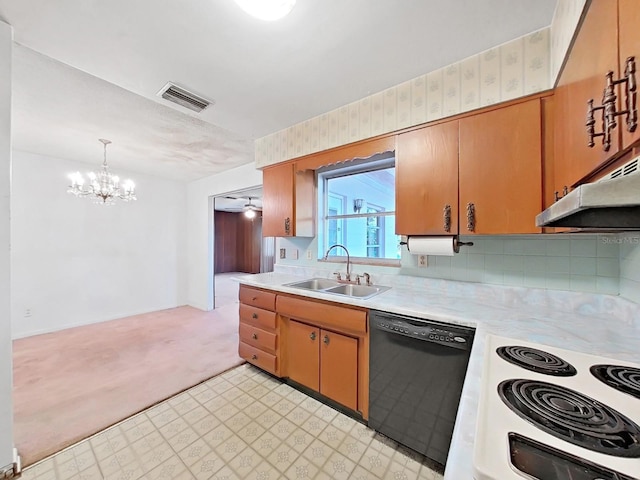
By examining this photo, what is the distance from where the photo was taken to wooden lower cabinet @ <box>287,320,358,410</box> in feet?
6.08

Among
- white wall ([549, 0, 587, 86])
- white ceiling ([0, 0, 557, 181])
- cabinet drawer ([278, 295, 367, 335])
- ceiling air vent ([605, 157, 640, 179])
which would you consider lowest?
cabinet drawer ([278, 295, 367, 335])

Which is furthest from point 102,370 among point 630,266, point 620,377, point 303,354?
point 630,266

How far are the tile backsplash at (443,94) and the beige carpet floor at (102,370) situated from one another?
248 centimetres

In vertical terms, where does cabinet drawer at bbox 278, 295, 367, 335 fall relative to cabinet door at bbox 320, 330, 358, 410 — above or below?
above

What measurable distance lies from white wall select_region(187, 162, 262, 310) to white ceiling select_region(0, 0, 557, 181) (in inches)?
76.7

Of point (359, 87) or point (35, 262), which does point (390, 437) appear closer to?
point (359, 87)

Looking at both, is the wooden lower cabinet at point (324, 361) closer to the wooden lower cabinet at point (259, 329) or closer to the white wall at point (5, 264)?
the wooden lower cabinet at point (259, 329)

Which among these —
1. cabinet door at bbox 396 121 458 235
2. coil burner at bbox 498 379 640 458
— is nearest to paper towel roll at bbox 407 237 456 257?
cabinet door at bbox 396 121 458 235

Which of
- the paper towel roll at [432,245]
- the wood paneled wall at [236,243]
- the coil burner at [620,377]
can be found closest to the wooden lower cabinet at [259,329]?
the paper towel roll at [432,245]

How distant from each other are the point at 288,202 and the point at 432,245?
1.47 metres

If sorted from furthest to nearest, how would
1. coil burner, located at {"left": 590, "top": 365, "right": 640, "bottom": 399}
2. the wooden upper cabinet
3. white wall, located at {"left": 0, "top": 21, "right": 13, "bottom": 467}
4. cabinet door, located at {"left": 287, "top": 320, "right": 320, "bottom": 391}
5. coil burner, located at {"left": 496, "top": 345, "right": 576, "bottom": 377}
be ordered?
1. the wooden upper cabinet
2. cabinet door, located at {"left": 287, "top": 320, "right": 320, "bottom": 391}
3. white wall, located at {"left": 0, "top": 21, "right": 13, "bottom": 467}
4. coil burner, located at {"left": 496, "top": 345, "right": 576, "bottom": 377}
5. coil burner, located at {"left": 590, "top": 365, "right": 640, "bottom": 399}

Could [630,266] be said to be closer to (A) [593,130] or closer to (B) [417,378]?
(A) [593,130]

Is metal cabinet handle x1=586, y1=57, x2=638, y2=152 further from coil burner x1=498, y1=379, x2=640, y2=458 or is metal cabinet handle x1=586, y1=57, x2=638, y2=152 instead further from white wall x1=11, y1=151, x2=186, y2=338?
white wall x1=11, y1=151, x2=186, y2=338

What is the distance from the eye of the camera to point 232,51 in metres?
1.54
